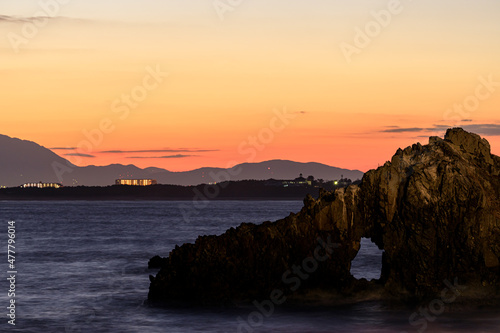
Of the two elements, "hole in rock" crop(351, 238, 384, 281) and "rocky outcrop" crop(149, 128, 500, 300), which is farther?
"hole in rock" crop(351, 238, 384, 281)

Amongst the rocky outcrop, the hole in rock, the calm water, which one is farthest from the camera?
the hole in rock

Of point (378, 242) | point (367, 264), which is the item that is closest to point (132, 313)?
point (378, 242)

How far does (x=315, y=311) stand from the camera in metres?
29.2

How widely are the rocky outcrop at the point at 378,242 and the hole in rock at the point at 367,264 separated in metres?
11.0

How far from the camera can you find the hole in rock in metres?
43.6

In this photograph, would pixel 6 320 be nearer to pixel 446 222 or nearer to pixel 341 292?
pixel 341 292

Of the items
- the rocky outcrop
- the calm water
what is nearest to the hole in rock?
the calm water

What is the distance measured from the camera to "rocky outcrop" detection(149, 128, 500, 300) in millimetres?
29922

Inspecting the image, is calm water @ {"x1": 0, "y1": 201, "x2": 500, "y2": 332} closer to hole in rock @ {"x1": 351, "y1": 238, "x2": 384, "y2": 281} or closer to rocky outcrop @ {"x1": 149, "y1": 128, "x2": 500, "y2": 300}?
hole in rock @ {"x1": 351, "y1": 238, "x2": 384, "y2": 281}

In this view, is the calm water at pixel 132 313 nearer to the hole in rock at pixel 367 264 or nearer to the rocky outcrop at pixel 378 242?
the hole in rock at pixel 367 264

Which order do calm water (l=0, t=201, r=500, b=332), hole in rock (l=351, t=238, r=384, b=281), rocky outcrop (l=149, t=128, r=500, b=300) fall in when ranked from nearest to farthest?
1. calm water (l=0, t=201, r=500, b=332)
2. rocky outcrop (l=149, t=128, r=500, b=300)
3. hole in rock (l=351, t=238, r=384, b=281)

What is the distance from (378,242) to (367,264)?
18.3m

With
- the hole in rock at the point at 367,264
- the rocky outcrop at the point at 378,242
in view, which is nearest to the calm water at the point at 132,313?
the hole in rock at the point at 367,264

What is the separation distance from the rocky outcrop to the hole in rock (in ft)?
36.2
